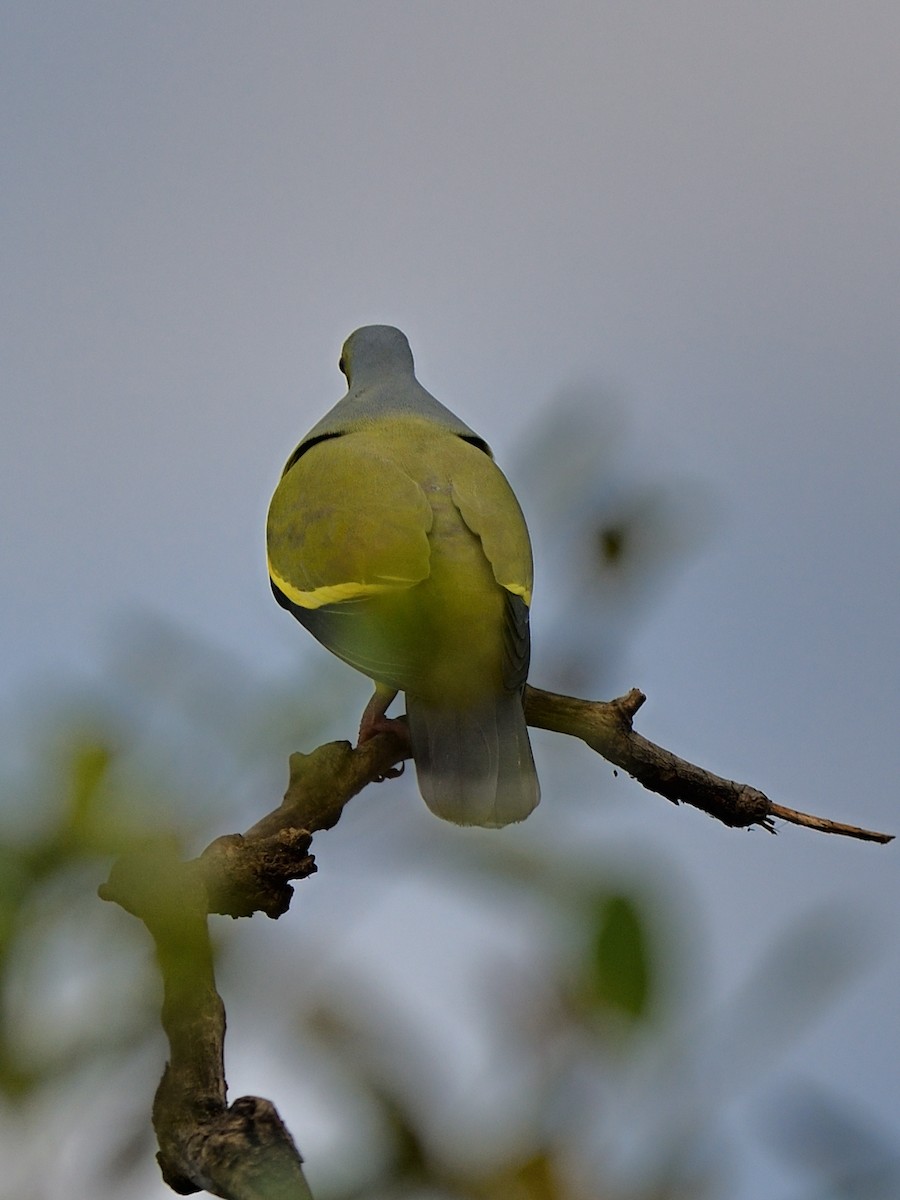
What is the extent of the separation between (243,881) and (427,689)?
1239mm

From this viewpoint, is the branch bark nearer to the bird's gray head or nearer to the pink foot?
the pink foot

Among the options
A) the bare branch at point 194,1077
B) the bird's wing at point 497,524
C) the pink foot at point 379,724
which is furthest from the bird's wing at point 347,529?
the bare branch at point 194,1077

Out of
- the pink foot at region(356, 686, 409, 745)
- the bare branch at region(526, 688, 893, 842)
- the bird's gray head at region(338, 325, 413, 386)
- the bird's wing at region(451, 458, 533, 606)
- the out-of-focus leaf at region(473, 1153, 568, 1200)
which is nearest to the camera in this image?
the out-of-focus leaf at region(473, 1153, 568, 1200)

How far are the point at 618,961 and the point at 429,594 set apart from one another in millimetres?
2208

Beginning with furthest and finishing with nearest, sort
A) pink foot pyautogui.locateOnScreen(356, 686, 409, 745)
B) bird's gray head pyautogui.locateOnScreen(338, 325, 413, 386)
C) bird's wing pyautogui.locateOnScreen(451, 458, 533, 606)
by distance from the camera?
bird's gray head pyautogui.locateOnScreen(338, 325, 413, 386) < bird's wing pyautogui.locateOnScreen(451, 458, 533, 606) < pink foot pyautogui.locateOnScreen(356, 686, 409, 745)

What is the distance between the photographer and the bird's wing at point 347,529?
2756 millimetres

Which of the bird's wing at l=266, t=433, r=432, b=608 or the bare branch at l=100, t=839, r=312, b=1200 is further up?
the bird's wing at l=266, t=433, r=432, b=608

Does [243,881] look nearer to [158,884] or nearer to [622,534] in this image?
[622,534]

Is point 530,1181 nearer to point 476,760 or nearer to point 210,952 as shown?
point 210,952

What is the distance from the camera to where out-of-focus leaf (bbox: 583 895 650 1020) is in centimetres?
58

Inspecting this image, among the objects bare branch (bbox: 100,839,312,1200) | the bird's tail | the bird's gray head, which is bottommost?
bare branch (bbox: 100,839,312,1200)

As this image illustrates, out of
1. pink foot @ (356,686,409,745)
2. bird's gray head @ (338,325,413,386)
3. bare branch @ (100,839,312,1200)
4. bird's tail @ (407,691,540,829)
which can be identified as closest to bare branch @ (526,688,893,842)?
bird's tail @ (407,691,540,829)

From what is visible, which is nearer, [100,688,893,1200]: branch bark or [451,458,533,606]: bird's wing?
[100,688,893,1200]: branch bark

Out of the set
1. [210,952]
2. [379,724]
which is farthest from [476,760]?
[210,952]
